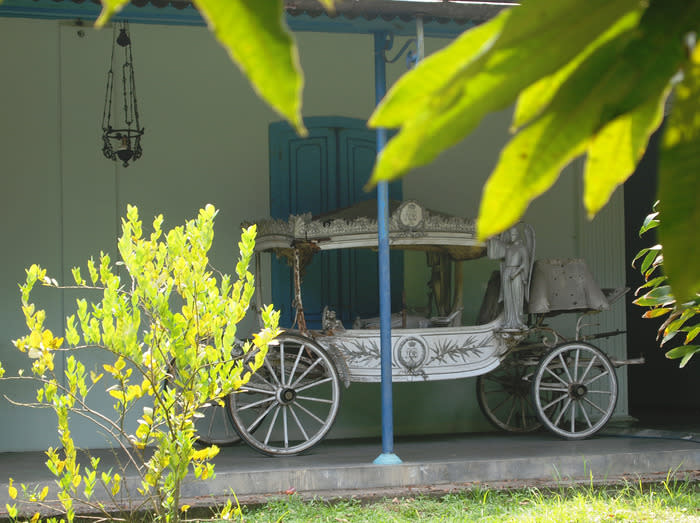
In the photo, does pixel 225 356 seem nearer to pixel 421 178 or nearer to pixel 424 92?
pixel 424 92

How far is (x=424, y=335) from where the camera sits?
632 cm

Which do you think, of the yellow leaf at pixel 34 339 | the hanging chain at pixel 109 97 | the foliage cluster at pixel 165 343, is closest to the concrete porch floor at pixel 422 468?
the foliage cluster at pixel 165 343

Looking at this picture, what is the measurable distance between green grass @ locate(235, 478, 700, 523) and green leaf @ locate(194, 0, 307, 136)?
4056mm

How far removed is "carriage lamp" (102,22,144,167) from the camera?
6.81m

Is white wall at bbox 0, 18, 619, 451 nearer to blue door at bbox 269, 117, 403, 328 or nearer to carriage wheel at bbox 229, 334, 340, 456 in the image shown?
blue door at bbox 269, 117, 403, 328

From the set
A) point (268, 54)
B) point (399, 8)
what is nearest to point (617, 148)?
point (268, 54)

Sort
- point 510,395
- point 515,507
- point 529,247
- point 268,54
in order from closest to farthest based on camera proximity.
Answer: point 268,54, point 515,507, point 529,247, point 510,395

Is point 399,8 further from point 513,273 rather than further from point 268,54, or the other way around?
point 268,54

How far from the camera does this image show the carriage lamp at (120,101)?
6.81 metres

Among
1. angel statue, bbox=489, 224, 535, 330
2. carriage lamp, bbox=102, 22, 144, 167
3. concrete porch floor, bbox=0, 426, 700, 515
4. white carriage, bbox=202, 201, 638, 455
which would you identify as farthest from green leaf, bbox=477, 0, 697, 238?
carriage lamp, bbox=102, 22, 144, 167

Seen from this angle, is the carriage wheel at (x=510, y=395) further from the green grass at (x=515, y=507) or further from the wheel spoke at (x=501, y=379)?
the green grass at (x=515, y=507)

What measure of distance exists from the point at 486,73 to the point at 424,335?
5982 millimetres

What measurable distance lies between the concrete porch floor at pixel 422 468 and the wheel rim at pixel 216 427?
0.22m

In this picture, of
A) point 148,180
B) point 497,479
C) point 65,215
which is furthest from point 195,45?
point 497,479
